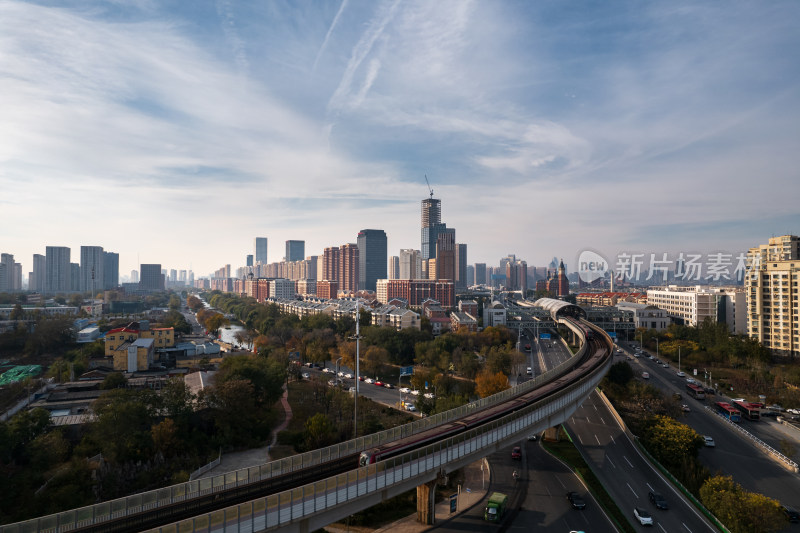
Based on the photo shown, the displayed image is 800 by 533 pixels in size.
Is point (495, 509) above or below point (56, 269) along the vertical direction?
below

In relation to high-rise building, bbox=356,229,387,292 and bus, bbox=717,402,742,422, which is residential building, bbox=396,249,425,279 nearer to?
high-rise building, bbox=356,229,387,292

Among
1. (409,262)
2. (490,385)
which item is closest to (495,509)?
(490,385)

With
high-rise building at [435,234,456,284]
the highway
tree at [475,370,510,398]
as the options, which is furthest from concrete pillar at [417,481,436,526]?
high-rise building at [435,234,456,284]

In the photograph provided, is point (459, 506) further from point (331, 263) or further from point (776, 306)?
point (331, 263)

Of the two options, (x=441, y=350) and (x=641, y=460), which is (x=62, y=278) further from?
(x=641, y=460)

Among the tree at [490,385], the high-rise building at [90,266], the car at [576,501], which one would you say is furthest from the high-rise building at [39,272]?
the car at [576,501]

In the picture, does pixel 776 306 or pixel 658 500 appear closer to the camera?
pixel 658 500

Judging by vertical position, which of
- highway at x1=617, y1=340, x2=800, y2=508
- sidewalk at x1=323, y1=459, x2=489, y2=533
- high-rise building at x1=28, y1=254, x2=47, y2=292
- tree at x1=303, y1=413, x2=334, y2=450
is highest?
high-rise building at x1=28, y1=254, x2=47, y2=292
